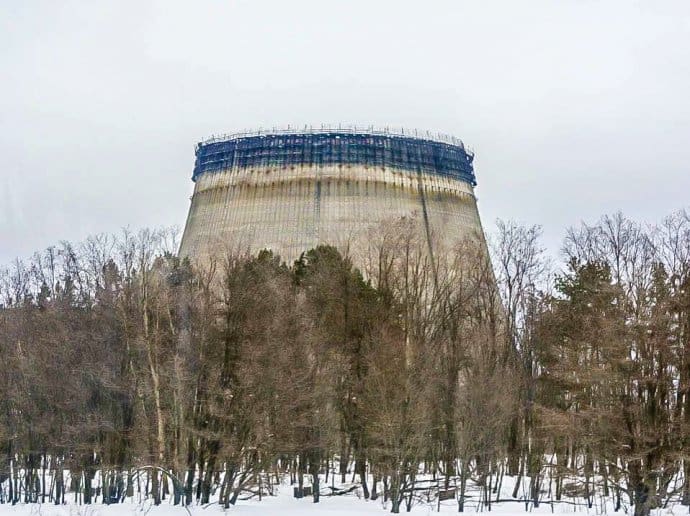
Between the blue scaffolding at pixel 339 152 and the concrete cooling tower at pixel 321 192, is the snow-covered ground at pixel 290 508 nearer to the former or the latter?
the concrete cooling tower at pixel 321 192

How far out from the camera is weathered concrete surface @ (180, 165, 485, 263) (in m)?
47.9

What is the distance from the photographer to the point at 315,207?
4853 cm

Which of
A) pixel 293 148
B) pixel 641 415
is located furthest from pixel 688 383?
pixel 293 148

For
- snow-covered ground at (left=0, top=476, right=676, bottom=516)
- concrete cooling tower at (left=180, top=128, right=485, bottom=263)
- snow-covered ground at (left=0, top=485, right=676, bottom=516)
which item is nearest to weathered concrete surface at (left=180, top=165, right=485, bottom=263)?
concrete cooling tower at (left=180, top=128, right=485, bottom=263)

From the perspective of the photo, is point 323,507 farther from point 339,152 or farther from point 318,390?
point 339,152

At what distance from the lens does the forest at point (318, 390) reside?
89.0 ft

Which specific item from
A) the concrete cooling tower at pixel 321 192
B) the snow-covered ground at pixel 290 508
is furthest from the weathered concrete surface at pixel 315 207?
the snow-covered ground at pixel 290 508

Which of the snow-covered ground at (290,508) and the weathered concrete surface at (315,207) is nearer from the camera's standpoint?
the snow-covered ground at (290,508)

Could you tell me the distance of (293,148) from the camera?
5034 centimetres

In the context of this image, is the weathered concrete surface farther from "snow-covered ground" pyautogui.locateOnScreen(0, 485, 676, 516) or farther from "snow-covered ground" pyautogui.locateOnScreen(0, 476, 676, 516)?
"snow-covered ground" pyautogui.locateOnScreen(0, 485, 676, 516)

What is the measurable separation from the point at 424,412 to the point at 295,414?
3221mm

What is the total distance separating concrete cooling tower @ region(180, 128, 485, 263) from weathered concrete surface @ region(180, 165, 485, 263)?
0.04 metres

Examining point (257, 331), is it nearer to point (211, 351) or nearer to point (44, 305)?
point (211, 351)

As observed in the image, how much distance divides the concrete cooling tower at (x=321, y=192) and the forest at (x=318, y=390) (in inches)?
468
